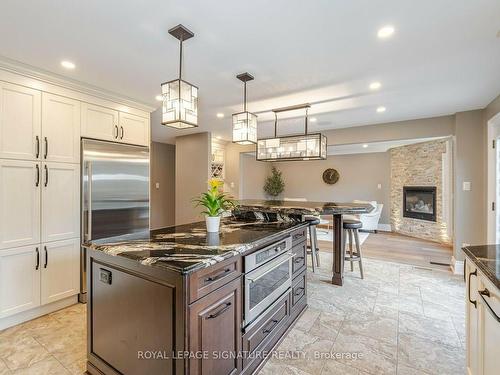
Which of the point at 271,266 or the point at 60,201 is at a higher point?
the point at 60,201

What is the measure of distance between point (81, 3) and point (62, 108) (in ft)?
4.93

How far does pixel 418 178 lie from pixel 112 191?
7.05 metres

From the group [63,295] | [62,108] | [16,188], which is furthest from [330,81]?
[63,295]

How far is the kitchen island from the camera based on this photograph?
50.5 inches

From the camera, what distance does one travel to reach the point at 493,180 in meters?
3.49

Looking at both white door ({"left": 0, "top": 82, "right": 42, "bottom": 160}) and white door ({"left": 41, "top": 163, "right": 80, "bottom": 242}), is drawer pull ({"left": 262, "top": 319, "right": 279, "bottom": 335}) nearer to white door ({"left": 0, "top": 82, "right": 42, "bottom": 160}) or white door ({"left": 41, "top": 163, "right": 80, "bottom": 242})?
white door ({"left": 41, "top": 163, "right": 80, "bottom": 242})

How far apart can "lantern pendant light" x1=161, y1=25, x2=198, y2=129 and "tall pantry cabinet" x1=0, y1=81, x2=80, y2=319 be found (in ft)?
5.12

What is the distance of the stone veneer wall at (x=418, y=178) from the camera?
20.1ft

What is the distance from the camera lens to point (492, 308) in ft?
3.84

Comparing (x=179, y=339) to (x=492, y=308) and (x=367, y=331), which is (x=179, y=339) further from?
(x=367, y=331)

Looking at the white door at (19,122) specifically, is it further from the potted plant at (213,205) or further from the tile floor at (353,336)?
the potted plant at (213,205)

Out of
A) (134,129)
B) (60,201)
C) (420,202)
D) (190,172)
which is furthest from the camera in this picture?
(420,202)

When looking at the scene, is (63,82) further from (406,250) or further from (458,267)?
(406,250)

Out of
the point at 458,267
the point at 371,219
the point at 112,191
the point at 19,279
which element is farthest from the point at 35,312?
the point at 371,219
